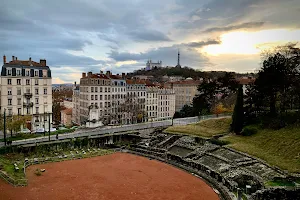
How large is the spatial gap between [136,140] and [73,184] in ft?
63.8

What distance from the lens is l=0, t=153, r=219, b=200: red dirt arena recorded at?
22031 mm

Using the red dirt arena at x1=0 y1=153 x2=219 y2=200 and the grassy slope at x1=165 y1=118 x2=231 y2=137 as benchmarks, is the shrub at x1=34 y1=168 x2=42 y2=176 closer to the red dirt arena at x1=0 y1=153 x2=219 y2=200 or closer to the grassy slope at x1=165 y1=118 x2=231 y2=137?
the red dirt arena at x1=0 y1=153 x2=219 y2=200

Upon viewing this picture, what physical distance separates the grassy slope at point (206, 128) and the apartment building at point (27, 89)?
23547mm

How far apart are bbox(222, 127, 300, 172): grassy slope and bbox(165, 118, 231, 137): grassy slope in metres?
3.63

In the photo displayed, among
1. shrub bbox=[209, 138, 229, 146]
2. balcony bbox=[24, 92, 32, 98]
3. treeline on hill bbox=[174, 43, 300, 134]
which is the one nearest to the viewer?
shrub bbox=[209, 138, 229, 146]

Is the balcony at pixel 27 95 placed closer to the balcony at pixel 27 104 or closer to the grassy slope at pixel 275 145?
the balcony at pixel 27 104

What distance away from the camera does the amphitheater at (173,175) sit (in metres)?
22.4

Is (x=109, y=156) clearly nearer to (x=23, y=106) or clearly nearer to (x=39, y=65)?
(x=23, y=106)

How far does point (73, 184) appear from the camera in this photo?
2459cm

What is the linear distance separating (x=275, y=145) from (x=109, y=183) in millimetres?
21139

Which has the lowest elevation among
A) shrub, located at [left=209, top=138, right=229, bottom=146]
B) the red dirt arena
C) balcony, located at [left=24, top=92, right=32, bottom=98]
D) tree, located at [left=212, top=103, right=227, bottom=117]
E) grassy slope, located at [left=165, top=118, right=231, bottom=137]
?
the red dirt arena

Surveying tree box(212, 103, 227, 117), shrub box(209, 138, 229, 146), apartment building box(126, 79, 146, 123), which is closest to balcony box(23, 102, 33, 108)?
apartment building box(126, 79, 146, 123)

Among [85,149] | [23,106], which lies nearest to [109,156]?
[85,149]

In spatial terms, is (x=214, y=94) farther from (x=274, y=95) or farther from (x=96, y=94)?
(x=96, y=94)
